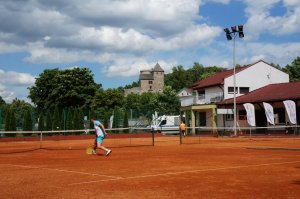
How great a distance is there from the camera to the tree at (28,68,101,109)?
67.6 meters

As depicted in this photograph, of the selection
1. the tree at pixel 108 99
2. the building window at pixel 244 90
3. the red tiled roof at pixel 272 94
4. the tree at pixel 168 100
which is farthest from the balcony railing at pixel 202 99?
the tree at pixel 108 99

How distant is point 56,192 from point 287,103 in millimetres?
31066

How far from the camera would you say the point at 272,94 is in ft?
136

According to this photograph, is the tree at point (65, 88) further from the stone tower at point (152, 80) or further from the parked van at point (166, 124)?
the stone tower at point (152, 80)

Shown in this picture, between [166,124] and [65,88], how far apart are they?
2678cm

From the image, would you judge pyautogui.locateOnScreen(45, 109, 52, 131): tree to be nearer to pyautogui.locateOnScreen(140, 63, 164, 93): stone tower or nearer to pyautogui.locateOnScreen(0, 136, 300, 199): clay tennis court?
pyautogui.locateOnScreen(0, 136, 300, 199): clay tennis court

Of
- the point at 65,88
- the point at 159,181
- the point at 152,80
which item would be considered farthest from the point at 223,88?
the point at 152,80

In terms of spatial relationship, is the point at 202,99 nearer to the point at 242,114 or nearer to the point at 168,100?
the point at 242,114

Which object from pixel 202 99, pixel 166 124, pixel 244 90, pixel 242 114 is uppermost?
pixel 244 90

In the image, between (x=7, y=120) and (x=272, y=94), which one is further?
(x=272, y=94)

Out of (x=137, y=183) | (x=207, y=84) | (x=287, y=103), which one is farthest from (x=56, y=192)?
(x=207, y=84)

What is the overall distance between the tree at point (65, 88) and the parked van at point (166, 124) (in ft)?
78.1

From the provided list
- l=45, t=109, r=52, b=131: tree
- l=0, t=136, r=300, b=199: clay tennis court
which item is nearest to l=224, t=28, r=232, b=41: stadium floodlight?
l=45, t=109, r=52, b=131: tree

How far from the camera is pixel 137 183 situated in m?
8.95
